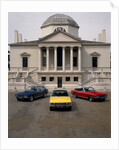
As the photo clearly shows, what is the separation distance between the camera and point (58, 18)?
37469 mm

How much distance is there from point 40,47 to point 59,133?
2428 cm

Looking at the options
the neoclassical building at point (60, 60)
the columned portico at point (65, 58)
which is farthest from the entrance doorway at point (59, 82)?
the columned portico at point (65, 58)

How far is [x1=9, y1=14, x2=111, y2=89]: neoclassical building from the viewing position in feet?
91.1

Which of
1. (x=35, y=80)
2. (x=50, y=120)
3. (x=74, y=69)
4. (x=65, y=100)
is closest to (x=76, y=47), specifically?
(x=74, y=69)

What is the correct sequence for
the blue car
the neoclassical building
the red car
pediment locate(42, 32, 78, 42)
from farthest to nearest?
pediment locate(42, 32, 78, 42) → the neoclassical building → the blue car → the red car

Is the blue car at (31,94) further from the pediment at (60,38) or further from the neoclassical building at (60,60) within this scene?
the pediment at (60,38)

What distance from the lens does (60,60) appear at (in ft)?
102

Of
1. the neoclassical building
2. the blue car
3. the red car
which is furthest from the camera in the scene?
A: the neoclassical building

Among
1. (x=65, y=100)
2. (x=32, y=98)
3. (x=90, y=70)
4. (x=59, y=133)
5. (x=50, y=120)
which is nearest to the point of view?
(x=59, y=133)

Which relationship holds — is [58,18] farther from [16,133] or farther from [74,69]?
[16,133]

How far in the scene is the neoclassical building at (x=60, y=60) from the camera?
91.1 ft

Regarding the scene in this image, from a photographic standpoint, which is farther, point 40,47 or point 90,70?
point 90,70

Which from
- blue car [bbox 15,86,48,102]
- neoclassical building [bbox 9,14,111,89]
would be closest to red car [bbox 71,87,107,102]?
blue car [bbox 15,86,48,102]

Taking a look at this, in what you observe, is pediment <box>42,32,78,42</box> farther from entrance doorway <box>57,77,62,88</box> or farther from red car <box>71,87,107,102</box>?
red car <box>71,87,107,102</box>
